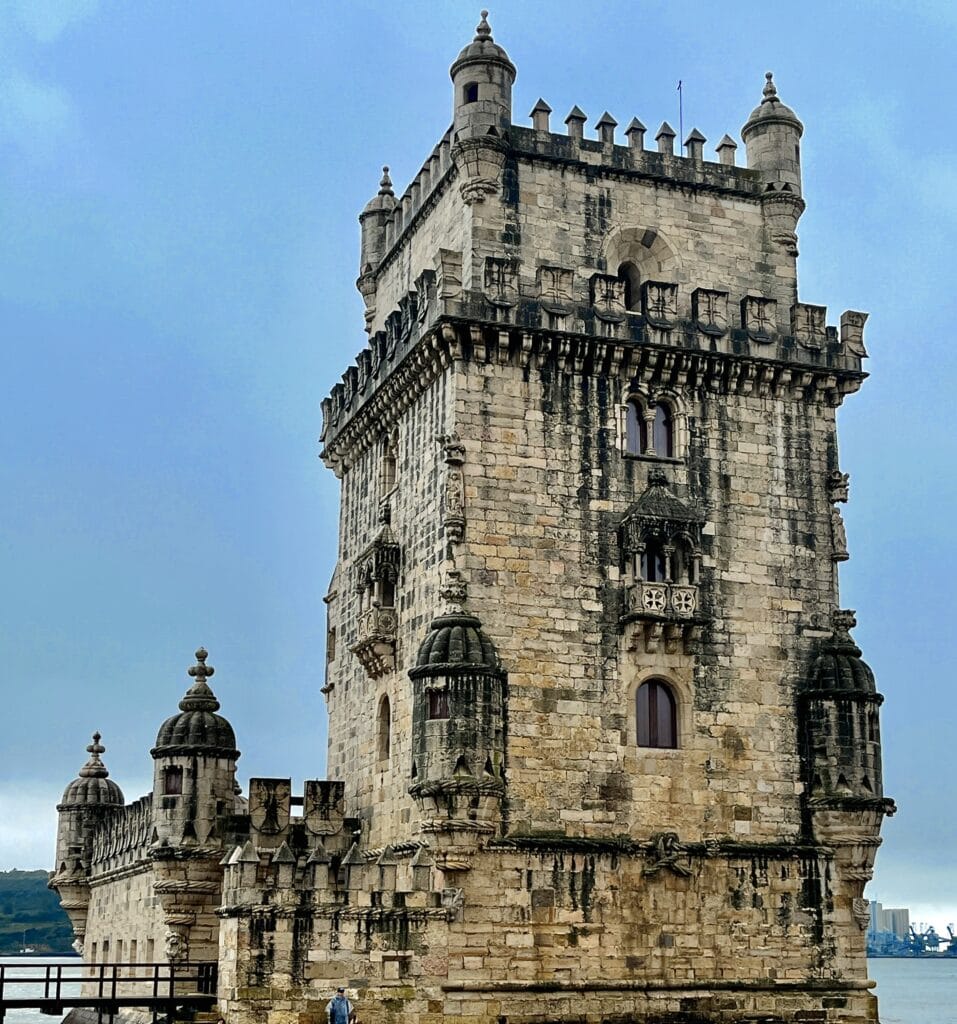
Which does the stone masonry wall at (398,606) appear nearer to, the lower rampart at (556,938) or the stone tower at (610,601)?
the stone tower at (610,601)

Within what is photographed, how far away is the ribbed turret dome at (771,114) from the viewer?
4006 cm

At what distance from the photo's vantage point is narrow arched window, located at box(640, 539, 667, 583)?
116 ft

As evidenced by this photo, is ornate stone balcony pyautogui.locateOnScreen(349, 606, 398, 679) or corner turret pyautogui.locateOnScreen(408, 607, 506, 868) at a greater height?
ornate stone balcony pyautogui.locateOnScreen(349, 606, 398, 679)

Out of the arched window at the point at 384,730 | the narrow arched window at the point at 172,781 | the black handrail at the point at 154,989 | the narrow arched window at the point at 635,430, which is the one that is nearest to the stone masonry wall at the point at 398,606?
the arched window at the point at 384,730

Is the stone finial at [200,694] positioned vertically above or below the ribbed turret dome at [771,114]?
below

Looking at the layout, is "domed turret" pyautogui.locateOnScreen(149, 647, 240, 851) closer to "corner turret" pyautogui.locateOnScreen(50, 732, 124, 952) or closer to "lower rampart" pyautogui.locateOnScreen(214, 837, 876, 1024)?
"lower rampart" pyautogui.locateOnScreen(214, 837, 876, 1024)

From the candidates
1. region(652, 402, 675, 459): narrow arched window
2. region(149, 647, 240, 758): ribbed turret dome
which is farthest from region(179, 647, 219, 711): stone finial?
region(652, 402, 675, 459): narrow arched window

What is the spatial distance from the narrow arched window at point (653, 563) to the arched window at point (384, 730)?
690 cm

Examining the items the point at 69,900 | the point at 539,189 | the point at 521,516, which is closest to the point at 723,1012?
the point at 521,516

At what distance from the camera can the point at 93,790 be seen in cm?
5206

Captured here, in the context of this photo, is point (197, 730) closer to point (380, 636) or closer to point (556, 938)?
point (380, 636)

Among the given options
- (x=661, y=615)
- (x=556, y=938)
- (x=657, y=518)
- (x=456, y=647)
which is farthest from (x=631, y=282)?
(x=556, y=938)

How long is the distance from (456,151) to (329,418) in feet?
31.5

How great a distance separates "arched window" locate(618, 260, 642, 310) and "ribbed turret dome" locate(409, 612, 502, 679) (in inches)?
370
